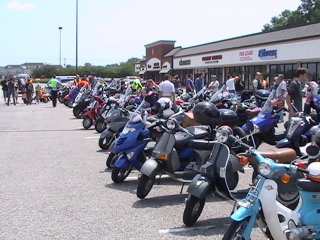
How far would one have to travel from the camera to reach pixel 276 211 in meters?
3.72

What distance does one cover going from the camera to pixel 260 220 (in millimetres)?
3799

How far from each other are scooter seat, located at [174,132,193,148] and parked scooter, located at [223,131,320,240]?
259 centimetres

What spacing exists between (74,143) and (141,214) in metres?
6.23

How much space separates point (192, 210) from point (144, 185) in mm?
1202

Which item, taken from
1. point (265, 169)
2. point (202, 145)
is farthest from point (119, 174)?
point (265, 169)

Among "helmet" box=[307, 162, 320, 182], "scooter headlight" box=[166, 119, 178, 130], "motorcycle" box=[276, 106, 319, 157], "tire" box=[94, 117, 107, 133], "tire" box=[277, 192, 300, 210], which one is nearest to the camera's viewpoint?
"helmet" box=[307, 162, 320, 182]

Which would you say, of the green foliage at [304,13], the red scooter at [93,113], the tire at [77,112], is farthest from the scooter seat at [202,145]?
the green foliage at [304,13]

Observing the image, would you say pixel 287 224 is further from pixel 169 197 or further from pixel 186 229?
pixel 169 197

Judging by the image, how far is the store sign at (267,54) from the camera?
3609 cm

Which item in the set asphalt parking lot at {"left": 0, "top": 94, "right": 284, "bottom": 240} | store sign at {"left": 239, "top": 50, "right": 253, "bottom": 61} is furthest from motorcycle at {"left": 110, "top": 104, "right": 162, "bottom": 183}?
store sign at {"left": 239, "top": 50, "right": 253, "bottom": 61}

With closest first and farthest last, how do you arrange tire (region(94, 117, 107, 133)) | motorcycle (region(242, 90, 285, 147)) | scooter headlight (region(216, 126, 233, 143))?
scooter headlight (region(216, 126, 233, 143))
motorcycle (region(242, 90, 285, 147))
tire (region(94, 117, 107, 133))

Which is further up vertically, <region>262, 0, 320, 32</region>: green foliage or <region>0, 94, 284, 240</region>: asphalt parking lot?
<region>262, 0, 320, 32</region>: green foliage

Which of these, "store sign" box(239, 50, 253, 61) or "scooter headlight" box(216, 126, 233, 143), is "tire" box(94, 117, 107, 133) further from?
"store sign" box(239, 50, 253, 61)

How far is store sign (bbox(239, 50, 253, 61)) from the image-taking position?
39812 millimetres
